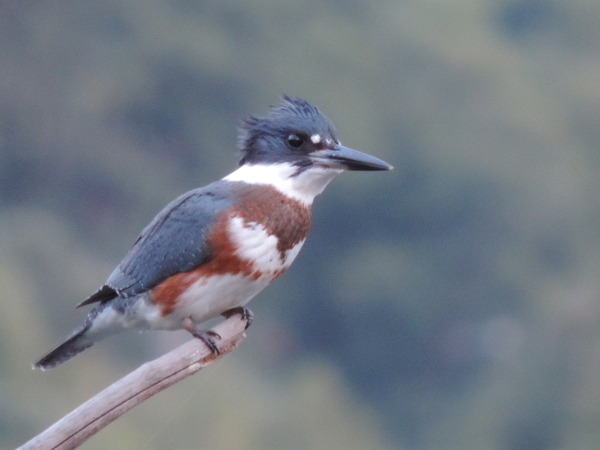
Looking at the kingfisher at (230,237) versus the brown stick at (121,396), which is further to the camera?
the kingfisher at (230,237)

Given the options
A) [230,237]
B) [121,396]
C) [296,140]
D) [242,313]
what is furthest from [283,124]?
[121,396]

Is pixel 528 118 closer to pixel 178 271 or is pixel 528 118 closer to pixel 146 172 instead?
pixel 146 172

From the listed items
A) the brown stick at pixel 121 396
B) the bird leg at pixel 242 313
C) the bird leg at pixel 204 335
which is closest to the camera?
the brown stick at pixel 121 396

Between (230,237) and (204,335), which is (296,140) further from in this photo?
(204,335)

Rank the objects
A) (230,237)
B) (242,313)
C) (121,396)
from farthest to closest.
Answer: (242,313)
(230,237)
(121,396)

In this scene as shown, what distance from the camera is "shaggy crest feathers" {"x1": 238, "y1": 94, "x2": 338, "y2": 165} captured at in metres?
1.20

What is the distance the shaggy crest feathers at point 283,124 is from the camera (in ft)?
3.92

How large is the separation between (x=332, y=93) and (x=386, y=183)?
498 millimetres

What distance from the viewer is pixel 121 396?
1.02 m

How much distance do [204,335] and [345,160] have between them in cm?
32

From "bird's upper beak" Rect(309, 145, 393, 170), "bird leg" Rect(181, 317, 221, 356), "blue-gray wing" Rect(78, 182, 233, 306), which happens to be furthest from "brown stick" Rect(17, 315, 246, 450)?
"bird's upper beak" Rect(309, 145, 393, 170)

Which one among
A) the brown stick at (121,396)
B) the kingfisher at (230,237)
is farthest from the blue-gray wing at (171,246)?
the brown stick at (121,396)

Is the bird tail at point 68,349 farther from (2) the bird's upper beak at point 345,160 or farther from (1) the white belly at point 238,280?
(2) the bird's upper beak at point 345,160

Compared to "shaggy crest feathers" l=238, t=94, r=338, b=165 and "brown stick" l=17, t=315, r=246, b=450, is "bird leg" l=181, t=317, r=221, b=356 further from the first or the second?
"shaggy crest feathers" l=238, t=94, r=338, b=165
